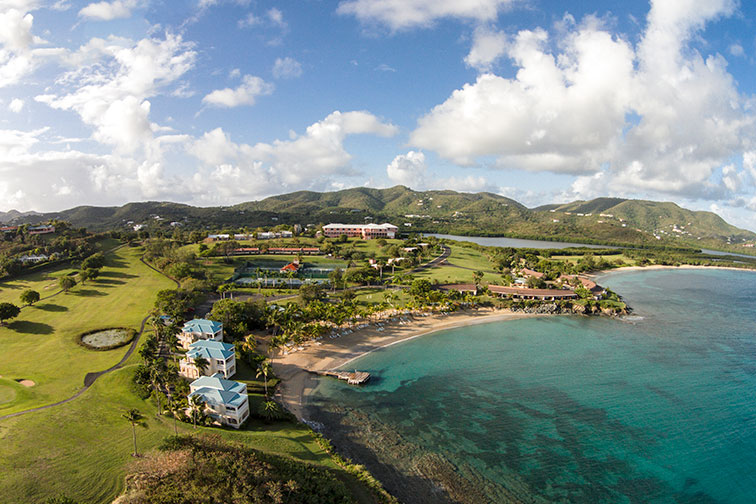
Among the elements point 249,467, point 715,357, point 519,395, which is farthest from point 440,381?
point 715,357

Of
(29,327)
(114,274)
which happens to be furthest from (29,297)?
(114,274)

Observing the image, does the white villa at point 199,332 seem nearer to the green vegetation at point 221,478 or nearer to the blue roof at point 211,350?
the blue roof at point 211,350

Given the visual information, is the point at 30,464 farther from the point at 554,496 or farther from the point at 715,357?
the point at 715,357

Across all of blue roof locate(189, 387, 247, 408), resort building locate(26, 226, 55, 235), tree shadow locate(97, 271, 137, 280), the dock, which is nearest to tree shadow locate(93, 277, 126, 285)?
tree shadow locate(97, 271, 137, 280)

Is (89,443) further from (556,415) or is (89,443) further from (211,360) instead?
(556,415)

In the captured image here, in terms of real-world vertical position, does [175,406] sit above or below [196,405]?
below

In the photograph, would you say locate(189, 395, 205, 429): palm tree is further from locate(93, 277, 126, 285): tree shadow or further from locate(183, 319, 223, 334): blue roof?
locate(93, 277, 126, 285): tree shadow
